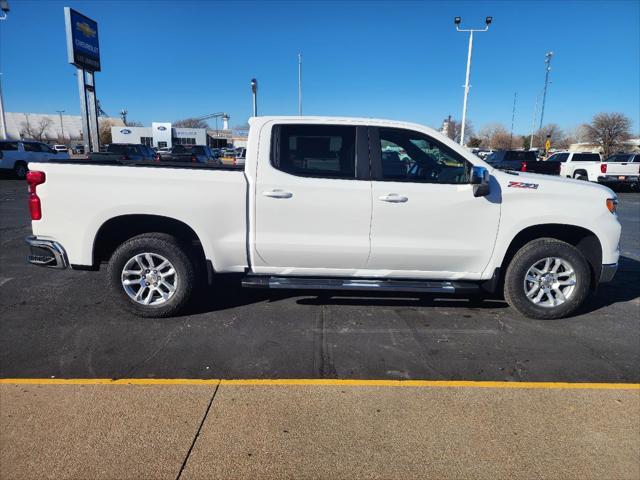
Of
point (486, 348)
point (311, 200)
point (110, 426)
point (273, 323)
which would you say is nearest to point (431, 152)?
point (311, 200)

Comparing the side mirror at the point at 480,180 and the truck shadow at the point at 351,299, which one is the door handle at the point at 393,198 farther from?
the truck shadow at the point at 351,299

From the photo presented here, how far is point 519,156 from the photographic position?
22.6 m

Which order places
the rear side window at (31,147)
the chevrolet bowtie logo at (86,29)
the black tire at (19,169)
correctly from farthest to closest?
1. the chevrolet bowtie logo at (86,29)
2. the rear side window at (31,147)
3. the black tire at (19,169)

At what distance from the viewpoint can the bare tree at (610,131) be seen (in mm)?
49250

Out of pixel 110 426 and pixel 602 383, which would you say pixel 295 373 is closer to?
pixel 110 426

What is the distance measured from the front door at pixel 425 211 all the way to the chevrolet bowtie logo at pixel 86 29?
27326 mm

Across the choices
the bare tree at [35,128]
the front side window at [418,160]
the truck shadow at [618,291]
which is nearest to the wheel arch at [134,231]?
the front side window at [418,160]

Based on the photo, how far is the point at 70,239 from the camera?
421 cm

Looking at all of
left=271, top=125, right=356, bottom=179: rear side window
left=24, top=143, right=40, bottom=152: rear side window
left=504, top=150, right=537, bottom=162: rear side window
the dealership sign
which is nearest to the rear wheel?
left=504, top=150, right=537, bottom=162: rear side window

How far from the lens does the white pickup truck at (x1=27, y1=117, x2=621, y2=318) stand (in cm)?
412

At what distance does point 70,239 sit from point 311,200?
2.34 meters

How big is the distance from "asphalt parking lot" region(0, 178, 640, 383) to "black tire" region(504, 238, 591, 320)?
5.1 inches

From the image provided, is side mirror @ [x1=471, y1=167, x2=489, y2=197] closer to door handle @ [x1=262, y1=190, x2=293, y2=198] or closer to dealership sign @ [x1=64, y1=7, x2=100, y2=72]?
door handle @ [x1=262, y1=190, x2=293, y2=198]

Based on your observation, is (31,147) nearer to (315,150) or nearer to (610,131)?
(315,150)
